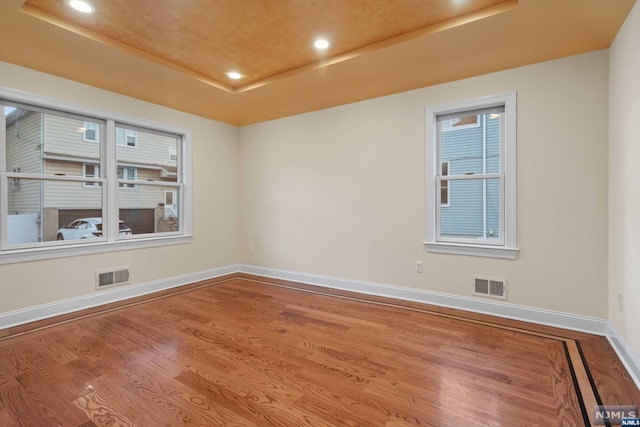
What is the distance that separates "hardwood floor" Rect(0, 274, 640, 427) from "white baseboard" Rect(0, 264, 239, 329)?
0.52 feet

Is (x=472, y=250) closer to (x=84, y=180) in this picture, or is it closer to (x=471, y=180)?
(x=471, y=180)

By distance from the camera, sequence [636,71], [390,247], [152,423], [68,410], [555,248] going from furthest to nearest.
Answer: [390,247]
[555,248]
[636,71]
[68,410]
[152,423]

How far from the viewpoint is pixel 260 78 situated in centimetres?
374

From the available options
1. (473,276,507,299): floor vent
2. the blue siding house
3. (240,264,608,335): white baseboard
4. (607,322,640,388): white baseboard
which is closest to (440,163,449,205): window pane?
the blue siding house

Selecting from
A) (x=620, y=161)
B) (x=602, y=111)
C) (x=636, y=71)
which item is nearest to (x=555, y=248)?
(x=620, y=161)

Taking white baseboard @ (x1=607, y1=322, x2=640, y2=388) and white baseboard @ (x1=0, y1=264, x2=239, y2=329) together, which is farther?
white baseboard @ (x1=0, y1=264, x2=239, y2=329)

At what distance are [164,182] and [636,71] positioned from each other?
5048mm

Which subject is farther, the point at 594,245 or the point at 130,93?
the point at 130,93

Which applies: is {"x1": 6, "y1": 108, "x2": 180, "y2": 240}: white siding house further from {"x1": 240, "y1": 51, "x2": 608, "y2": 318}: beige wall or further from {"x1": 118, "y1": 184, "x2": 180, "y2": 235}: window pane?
{"x1": 240, "y1": 51, "x2": 608, "y2": 318}: beige wall

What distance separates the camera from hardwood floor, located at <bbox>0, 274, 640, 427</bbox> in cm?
173

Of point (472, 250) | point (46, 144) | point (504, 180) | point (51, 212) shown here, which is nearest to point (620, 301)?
point (472, 250)

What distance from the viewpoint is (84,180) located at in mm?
3551

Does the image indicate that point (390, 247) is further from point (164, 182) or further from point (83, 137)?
point (83, 137)

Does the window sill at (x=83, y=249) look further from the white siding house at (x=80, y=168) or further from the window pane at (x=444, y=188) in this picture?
the window pane at (x=444, y=188)
